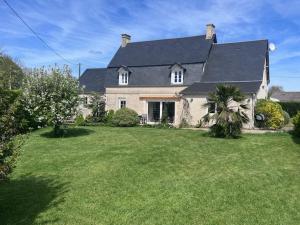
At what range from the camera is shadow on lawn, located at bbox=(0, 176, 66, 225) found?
30.2ft

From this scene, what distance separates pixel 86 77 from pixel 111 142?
83.0ft

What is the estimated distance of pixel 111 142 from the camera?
756 inches

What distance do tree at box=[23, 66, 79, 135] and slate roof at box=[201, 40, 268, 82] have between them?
46.7 feet

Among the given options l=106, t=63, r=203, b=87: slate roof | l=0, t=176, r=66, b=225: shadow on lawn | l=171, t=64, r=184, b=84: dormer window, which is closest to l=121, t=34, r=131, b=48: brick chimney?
l=106, t=63, r=203, b=87: slate roof

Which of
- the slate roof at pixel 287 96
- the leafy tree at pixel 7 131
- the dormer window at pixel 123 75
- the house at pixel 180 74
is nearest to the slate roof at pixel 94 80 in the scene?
the house at pixel 180 74

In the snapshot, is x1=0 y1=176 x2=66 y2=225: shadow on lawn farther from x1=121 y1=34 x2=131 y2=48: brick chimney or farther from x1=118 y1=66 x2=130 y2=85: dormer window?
x1=121 y1=34 x2=131 y2=48: brick chimney

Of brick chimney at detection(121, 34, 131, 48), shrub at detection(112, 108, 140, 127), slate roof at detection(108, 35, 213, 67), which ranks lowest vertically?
shrub at detection(112, 108, 140, 127)

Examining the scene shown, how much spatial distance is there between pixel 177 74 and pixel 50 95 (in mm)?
15249

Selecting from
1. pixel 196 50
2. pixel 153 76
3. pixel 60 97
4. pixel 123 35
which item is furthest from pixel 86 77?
pixel 60 97

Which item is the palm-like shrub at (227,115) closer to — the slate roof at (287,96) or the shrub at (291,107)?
the shrub at (291,107)

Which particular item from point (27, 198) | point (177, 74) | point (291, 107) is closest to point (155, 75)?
point (177, 74)

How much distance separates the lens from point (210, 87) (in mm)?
29875

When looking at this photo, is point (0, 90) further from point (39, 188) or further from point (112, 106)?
point (112, 106)

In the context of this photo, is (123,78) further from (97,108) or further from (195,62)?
(195,62)
